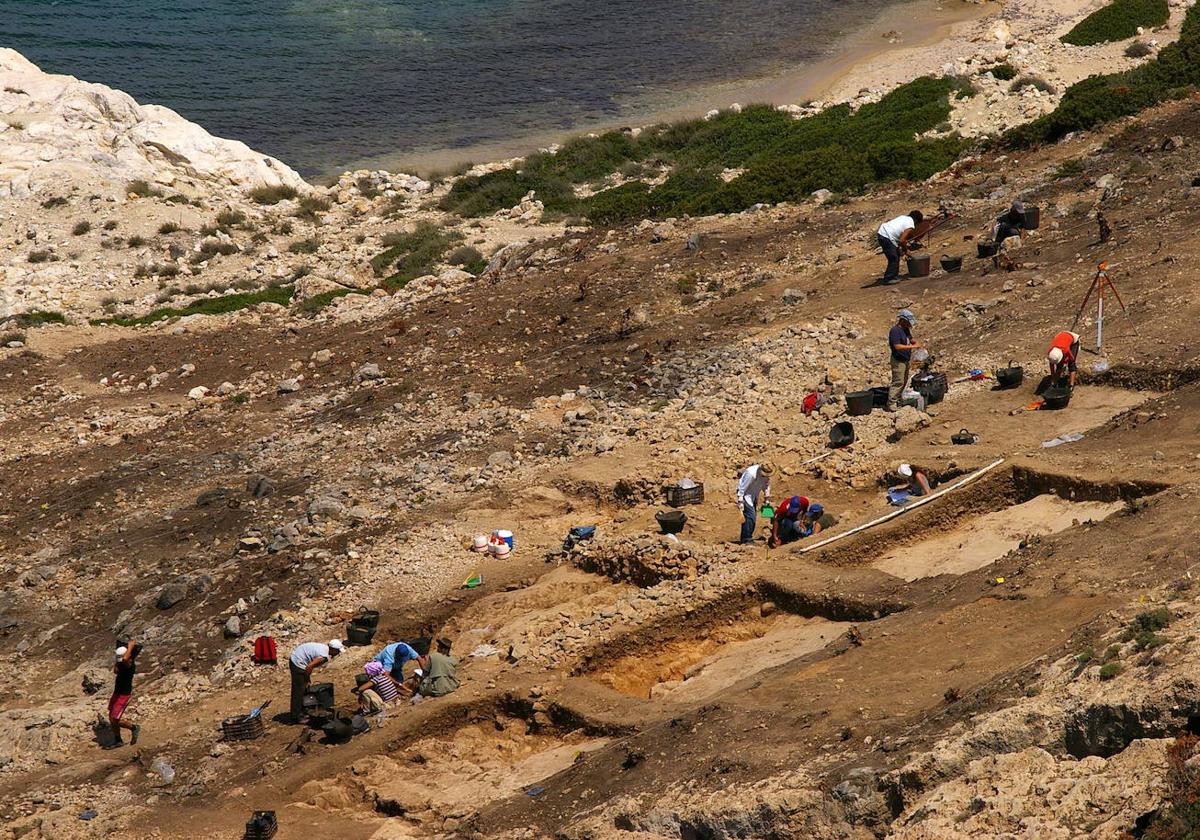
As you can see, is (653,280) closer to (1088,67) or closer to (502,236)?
(502,236)

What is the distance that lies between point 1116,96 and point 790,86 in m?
19.6

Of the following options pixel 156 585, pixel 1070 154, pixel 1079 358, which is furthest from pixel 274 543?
pixel 1070 154

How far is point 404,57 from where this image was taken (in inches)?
1972

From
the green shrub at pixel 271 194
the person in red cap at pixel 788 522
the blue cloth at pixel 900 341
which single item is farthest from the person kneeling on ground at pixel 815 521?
the green shrub at pixel 271 194

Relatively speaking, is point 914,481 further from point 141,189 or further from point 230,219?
point 141,189

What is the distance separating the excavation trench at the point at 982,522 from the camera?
12297 millimetres

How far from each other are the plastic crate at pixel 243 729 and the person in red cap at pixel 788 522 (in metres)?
5.40

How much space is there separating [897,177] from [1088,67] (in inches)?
413

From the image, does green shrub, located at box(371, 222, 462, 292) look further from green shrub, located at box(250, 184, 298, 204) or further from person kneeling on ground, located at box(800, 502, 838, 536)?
person kneeling on ground, located at box(800, 502, 838, 536)

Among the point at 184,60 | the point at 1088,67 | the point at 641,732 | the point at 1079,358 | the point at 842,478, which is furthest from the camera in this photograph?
the point at 184,60

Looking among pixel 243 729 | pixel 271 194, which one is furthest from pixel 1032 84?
pixel 243 729

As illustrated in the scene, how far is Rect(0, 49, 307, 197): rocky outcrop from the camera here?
3117 cm

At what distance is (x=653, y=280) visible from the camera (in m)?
22.2

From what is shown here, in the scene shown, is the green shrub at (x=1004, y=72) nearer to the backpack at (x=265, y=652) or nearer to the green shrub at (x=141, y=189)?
the green shrub at (x=141, y=189)
